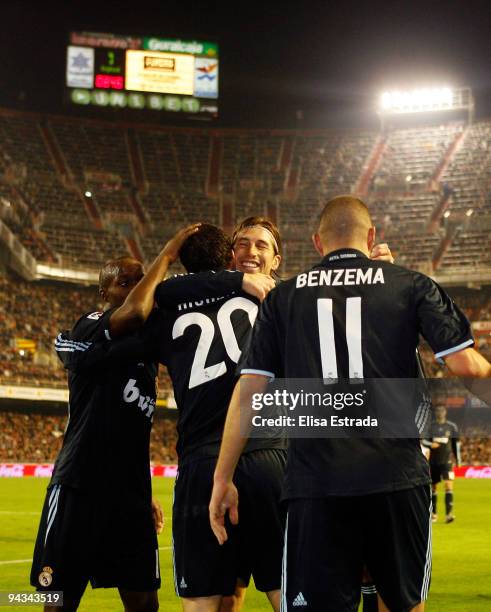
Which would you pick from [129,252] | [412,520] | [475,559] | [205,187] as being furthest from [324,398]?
[205,187]

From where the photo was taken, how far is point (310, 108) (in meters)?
59.5

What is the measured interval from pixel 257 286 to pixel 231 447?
94 cm

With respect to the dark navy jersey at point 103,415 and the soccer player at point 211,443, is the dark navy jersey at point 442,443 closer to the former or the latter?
the dark navy jersey at point 103,415

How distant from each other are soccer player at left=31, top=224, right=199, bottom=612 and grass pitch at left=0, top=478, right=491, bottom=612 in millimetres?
2875

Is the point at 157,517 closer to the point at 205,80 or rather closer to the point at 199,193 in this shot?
the point at 205,80

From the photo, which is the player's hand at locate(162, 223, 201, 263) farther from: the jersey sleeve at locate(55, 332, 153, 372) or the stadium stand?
the stadium stand

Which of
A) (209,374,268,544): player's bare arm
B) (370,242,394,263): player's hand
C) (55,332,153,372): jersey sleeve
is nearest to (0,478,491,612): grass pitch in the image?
(55,332,153,372): jersey sleeve

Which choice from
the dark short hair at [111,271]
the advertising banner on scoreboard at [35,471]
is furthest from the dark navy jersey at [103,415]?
the advertising banner on scoreboard at [35,471]

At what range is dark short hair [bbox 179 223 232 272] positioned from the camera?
450 cm

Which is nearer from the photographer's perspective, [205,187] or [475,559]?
[475,559]

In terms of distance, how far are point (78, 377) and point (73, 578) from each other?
111 cm

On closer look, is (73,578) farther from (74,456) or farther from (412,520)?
(412,520)

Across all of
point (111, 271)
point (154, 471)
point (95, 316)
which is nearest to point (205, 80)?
point (154, 471)

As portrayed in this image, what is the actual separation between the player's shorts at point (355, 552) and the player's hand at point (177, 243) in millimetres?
1565
